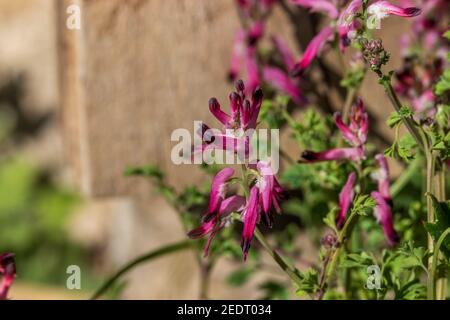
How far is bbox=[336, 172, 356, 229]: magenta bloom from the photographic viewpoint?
1.33 metres

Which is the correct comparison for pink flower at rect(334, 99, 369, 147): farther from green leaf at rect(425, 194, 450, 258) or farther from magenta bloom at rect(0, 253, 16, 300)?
magenta bloom at rect(0, 253, 16, 300)

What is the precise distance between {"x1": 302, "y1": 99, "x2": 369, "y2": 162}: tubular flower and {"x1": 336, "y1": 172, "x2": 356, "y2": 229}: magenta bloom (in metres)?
0.04

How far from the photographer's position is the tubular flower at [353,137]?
1325mm

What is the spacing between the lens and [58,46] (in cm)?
212

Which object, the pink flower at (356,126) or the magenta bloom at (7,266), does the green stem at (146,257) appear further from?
the pink flower at (356,126)

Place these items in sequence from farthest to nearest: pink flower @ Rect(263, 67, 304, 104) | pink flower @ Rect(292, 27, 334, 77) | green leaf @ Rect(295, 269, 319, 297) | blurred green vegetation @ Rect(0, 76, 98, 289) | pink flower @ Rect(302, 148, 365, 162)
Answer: blurred green vegetation @ Rect(0, 76, 98, 289), pink flower @ Rect(263, 67, 304, 104), pink flower @ Rect(292, 27, 334, 77), pink flower @ Rect(302, 148, 365, 162), green leaf @ Rect(295, 269, 319, 297)

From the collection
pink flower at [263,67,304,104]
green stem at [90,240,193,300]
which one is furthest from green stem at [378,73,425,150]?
pink flower at [263,67,304,104]

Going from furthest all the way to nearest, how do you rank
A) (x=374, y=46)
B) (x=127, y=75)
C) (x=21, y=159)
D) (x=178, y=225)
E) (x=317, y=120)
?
(x=21, y=159)
(x=178, y=225)
(x=127, y=75)
(x=317, y=120)
(x=374, y=46)

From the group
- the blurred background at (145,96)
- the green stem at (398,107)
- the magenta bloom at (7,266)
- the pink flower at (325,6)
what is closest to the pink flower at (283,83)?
the blurred background at (145,96)

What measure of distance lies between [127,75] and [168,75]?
0.33ft

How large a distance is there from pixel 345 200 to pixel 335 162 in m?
0.13

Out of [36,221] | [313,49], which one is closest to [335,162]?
[313,49]
